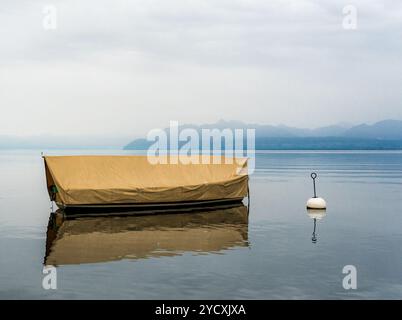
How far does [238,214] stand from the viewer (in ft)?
147

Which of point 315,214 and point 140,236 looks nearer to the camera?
point 140,236

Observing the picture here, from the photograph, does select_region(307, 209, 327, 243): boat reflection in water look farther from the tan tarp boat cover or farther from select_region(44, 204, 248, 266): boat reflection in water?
the tan tarp boat cover

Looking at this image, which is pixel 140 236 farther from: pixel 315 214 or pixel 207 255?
pixel 315 214

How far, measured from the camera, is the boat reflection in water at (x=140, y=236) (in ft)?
91.4

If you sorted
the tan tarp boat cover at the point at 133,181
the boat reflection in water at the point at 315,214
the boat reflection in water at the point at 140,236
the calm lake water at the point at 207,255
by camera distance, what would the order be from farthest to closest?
the tan tarp boat cover at the point at 133,181, the boat reflection in water at the point at 315,214, the boat reflection in water at the point at 140,236, the calm lake water at the point at 207,255

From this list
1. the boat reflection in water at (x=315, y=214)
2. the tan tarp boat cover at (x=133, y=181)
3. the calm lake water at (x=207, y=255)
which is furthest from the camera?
the tan tarp boat cover at (x=133, y=181)

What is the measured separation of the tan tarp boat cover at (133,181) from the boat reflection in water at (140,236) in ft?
5.58

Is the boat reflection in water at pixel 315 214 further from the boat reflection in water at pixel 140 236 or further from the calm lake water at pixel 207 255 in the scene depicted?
the boat reflection in water at pixel 140 236

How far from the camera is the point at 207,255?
27375 mm

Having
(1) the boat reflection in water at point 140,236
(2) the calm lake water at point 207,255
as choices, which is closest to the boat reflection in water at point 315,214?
(2) the calm lake water at point 207,255

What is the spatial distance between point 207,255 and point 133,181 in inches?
729

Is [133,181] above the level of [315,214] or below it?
above

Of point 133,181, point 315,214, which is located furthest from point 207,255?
point 315,214

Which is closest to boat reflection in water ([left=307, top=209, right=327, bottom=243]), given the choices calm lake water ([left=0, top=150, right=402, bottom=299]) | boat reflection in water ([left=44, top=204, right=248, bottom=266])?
calm lake water ([left=0, top=150, right=402, bottom=299])
